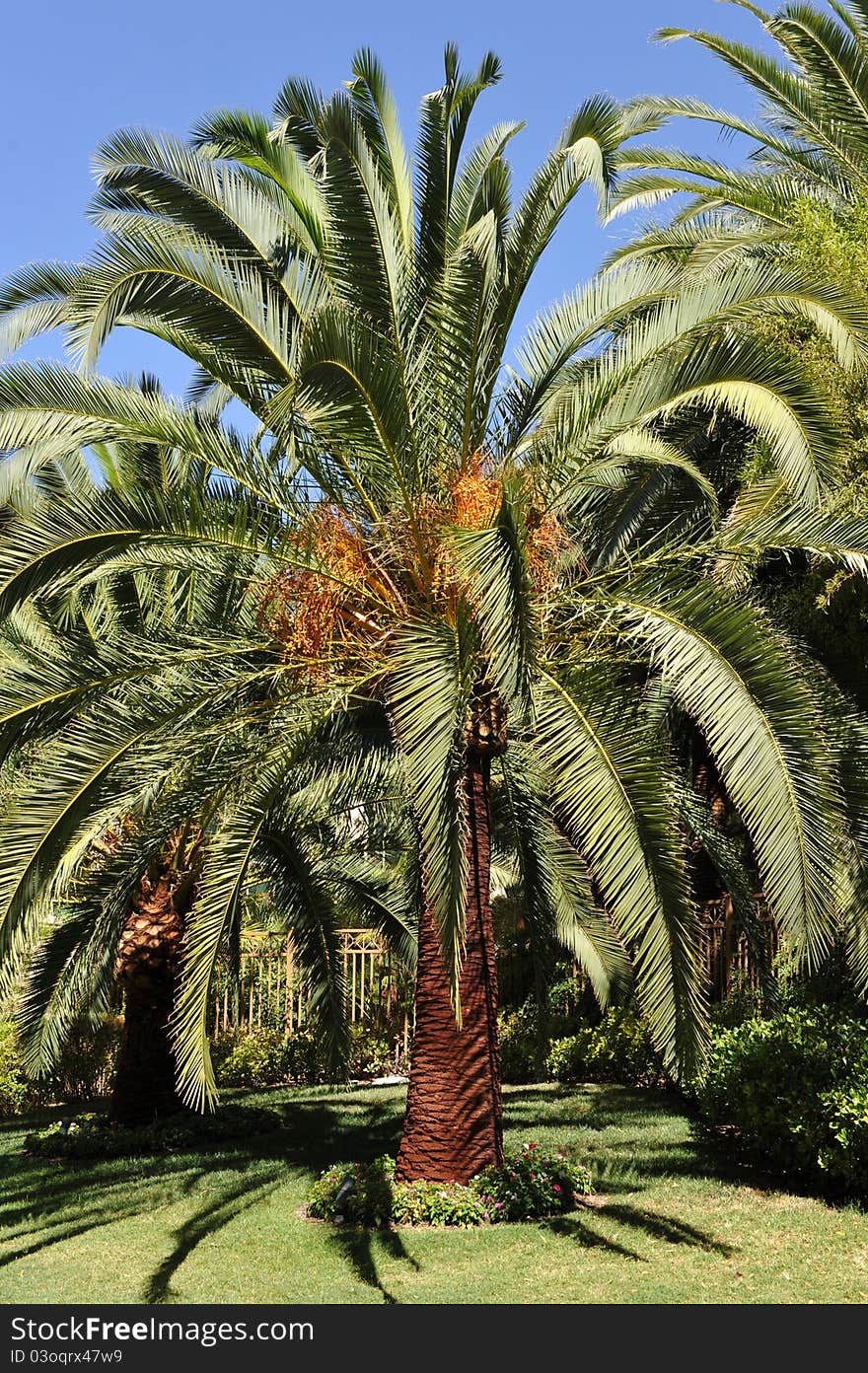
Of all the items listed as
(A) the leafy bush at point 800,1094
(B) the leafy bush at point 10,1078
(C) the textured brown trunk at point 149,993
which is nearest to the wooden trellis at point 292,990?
(B) the leafy bush at point 10,1078

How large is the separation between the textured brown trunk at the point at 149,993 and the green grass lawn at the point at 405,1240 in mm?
1127

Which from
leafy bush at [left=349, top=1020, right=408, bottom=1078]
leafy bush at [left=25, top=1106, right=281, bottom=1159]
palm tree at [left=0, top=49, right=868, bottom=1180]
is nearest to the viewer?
palm tree at [left=0, top=49, right=868, bottom=1180]

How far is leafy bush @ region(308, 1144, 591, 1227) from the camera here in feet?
26.2

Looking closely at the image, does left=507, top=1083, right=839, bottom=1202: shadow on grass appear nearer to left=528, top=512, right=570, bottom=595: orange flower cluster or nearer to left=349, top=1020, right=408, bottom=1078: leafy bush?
left=349, top=1020, right=408, bottom=1078: leafy bush

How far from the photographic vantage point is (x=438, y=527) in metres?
7.62

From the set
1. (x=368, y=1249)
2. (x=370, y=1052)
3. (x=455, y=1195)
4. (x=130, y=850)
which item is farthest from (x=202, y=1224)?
(x=370, y=1052)

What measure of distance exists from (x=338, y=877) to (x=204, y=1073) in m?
5.25

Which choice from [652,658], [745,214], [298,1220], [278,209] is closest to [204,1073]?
[298,1220]

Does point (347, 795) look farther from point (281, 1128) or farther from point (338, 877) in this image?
point (281, 1128)

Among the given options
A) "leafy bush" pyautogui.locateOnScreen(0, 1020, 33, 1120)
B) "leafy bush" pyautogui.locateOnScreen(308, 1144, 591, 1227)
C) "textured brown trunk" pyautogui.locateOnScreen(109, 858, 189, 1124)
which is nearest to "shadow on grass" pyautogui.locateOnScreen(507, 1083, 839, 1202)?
"leafy bush" pyautogui.locateOnScreen(308, 1144, 591, 1227)

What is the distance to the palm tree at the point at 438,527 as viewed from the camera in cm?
600

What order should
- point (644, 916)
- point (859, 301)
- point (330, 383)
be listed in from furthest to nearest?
1. point (859, 301)
2. point (330, 383)
3. point (644, 916)

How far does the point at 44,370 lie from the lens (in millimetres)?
7133

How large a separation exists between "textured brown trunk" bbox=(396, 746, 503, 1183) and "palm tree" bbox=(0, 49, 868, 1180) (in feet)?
0.08
